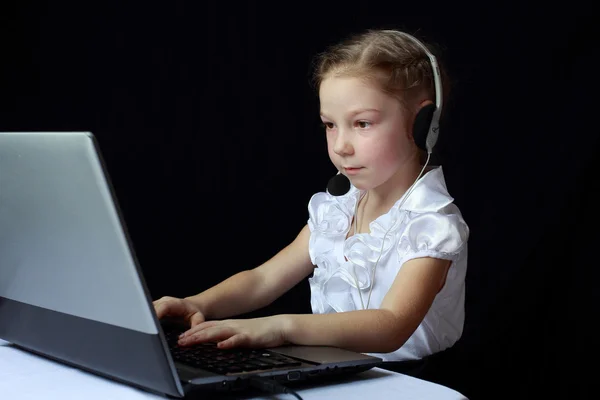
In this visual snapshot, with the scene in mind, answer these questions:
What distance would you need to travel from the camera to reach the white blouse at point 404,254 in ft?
4.38

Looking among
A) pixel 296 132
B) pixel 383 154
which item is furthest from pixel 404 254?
pixel 296 132

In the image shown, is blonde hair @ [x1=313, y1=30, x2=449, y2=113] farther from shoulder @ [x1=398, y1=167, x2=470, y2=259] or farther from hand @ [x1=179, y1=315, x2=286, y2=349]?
hand @ [x1=179, y1=315, x2=286, y2=349]

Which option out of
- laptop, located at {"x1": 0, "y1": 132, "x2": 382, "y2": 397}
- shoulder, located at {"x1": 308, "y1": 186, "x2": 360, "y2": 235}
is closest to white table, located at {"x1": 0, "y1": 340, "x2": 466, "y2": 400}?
laptop, located at {"x1": 0, "y1": 132, "x2": 382, "y2": 397}

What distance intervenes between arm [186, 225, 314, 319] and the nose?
0.95ft

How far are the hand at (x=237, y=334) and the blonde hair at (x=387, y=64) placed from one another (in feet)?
1.83

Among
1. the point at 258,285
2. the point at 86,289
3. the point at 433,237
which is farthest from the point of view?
the point at 258,285

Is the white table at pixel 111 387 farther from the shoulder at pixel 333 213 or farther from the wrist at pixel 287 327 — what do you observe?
the shoulder at pixel 333 213

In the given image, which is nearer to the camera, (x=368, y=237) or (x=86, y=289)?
(x=86, y=289)

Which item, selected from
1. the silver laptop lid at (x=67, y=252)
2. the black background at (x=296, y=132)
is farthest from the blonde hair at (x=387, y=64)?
the silver laptop lid at (x=67, y=252)

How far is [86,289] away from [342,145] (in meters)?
0.66

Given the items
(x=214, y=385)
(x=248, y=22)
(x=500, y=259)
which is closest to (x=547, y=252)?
(x=500, y=259)

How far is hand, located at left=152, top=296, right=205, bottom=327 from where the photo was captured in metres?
1.15

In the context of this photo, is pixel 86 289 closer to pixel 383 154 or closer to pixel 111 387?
pixel 111 387

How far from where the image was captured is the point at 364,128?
54.2 inches
